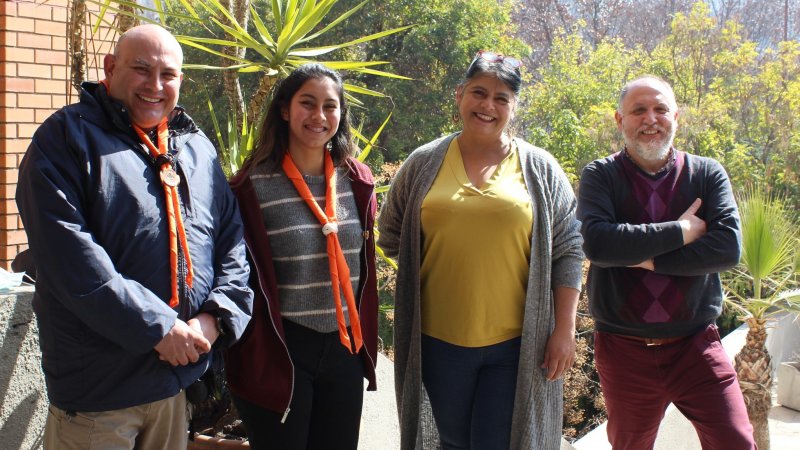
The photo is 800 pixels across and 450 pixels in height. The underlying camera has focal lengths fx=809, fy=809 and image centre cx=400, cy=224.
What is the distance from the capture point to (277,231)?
110 inches

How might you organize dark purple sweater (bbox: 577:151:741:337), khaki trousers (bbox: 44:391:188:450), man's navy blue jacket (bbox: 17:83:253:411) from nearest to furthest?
1. man's navy blue jacket (bbox: 17:83:253:411)
2. khaki trousers (bbox: 44:391:188:450)
3. dark purple sweater (bbox: 577:151:741:337)

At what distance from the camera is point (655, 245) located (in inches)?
127

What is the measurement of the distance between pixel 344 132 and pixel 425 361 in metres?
0.93

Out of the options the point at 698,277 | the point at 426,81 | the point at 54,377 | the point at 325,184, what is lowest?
the point at 54,377

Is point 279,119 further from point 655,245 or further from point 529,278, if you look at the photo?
point 655,245

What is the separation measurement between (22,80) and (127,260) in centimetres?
304

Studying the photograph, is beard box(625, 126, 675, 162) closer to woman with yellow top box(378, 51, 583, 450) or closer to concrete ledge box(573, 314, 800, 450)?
woman with yellow top box(378, 51, 583, 450)

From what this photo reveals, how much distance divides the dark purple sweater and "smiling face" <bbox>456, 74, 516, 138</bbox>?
658 mm

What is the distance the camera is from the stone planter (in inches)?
283

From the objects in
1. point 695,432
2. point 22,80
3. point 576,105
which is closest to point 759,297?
point 695,432

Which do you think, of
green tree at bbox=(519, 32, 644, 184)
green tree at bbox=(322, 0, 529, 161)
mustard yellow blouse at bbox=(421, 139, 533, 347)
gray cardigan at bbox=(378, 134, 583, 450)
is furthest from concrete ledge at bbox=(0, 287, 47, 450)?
green tree at bbox=(322, 0, 529, 161)

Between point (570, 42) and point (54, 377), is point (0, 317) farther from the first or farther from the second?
point (570, 42)

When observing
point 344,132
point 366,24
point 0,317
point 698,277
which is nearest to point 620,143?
point 366,24

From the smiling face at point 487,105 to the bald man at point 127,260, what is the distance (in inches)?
39.4
